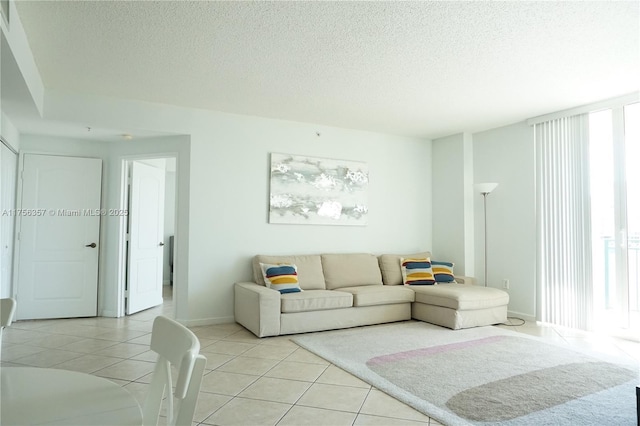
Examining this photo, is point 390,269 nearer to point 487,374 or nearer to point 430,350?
point 430,350

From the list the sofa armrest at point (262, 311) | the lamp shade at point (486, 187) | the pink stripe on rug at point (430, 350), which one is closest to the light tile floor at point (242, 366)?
the sofa armrest at point (262, 311)

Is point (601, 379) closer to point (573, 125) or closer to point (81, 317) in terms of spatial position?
point (573, 125)

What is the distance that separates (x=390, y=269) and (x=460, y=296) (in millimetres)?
1233

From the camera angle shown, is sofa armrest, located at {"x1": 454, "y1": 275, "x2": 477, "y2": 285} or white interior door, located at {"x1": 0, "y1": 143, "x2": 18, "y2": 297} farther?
sofa armrest, located at {"x1": 454, "y1": 275, "x2": 477, "y2": 285}

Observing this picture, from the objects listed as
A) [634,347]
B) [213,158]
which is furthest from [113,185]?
[634,347]

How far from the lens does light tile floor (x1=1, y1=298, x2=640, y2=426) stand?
2.47m

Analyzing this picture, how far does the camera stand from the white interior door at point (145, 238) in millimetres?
5414

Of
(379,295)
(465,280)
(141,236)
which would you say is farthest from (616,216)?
(141,236)

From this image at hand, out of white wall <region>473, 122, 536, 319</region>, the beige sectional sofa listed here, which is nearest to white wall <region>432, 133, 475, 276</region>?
white wall <region>473, 122, 536, 319</region>

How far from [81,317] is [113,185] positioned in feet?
5.62

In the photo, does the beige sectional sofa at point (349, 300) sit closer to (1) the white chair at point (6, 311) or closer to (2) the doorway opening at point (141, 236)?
(2) the doorway opening at point (141, 236)

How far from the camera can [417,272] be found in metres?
5.41

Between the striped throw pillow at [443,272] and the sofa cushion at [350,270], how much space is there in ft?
2.48

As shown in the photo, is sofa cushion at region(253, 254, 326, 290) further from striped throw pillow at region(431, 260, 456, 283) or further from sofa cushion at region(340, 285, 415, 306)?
striped throw pillow at region(431, 260, 456, 283)
